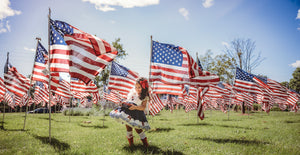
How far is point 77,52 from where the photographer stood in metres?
5.77

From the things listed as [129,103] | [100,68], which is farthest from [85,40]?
[129,103]

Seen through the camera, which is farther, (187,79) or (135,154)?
(187,79)

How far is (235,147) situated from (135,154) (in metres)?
3.65

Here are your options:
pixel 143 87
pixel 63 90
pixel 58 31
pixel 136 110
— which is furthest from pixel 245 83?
pixel 63 90

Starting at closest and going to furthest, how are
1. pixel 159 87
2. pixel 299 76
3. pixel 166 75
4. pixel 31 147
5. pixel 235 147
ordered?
pixel 31 147, pixel 235 147, pixel 166 75, pixel 159 87, pixel 299 76

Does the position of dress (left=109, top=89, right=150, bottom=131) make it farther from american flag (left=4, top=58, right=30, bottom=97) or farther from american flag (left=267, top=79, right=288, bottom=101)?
american flag (left=267, top=79, right=288, bottom=101)

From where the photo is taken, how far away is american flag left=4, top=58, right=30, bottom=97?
33.3ft

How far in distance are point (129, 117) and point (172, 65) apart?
4289 mm

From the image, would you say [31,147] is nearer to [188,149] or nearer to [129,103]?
[129,103]

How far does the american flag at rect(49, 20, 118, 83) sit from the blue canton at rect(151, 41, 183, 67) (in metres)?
2.69

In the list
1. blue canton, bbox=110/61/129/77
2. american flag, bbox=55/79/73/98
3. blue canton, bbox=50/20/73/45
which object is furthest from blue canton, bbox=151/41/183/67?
american flag, bbox=55/79/73/98

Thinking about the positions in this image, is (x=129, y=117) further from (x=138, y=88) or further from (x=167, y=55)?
(x=167, y=55)

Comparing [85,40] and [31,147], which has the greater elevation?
[85,40]

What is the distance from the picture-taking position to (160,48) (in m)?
8.43
